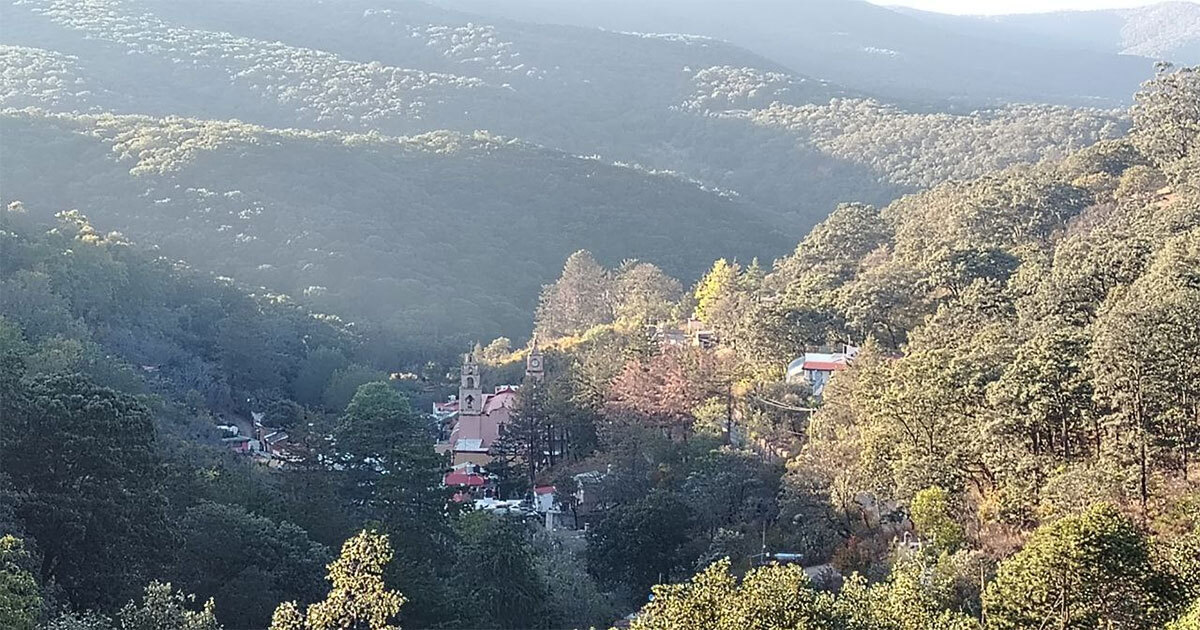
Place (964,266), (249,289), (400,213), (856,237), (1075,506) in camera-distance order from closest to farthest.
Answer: (1075,506) → (964,266) → (856,237) → (249,289) → (400,213)

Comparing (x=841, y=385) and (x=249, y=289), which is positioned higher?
(x=841, y=385)

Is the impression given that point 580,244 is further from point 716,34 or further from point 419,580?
point 716,34

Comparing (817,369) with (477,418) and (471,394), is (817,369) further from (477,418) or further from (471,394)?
(471,394)

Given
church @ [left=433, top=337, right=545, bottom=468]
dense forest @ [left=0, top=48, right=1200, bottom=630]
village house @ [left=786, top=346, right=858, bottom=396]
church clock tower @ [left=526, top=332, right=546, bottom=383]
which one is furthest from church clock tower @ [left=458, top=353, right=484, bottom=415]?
village house @ [left=786, top=346, right=858, bottom=396]

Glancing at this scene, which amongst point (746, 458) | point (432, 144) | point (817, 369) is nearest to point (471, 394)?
point (817, 369)

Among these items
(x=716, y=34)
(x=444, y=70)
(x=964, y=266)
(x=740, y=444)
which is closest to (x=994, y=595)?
(x=740, y=444)

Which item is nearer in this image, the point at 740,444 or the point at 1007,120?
the point at 740,444

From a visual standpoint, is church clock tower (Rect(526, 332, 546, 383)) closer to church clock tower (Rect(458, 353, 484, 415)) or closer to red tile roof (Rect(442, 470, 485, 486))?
church clock tower (Rect(458, 353, 484, 415))

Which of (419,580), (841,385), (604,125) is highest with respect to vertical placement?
(841,385)
